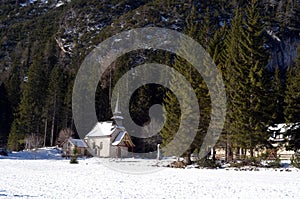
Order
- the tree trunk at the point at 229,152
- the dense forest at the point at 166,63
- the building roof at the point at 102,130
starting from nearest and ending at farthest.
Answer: the dense forest at the point at 166,63
the tree trunk at the point at 229,152
the building roof at the point at 102,130

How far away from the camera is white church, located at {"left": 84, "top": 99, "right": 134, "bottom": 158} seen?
54312 mm

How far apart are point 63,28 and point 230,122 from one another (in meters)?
86.3

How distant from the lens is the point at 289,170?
25016mm

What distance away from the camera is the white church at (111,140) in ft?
178

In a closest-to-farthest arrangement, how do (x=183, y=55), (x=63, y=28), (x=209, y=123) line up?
1. (x=209, y=123)
2. (x=183, y=55)
3. (x=63, y=28)

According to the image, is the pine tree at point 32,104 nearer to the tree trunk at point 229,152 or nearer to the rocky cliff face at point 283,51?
the tree trunk at point 229,152

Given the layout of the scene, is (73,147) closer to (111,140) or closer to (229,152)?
(111,140)

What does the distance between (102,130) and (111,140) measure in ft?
7.91

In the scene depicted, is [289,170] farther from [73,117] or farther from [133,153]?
[73,117]

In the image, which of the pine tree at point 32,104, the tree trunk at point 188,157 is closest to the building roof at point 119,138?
the pine tree at point 32,104

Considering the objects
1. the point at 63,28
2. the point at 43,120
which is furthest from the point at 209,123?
the point at 63,28

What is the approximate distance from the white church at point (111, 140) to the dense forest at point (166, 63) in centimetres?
279

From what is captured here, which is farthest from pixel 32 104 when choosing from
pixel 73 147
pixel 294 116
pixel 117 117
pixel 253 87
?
pixel 294 116

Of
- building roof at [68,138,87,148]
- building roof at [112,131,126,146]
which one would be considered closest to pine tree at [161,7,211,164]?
building roof at [112,131,126,146]
